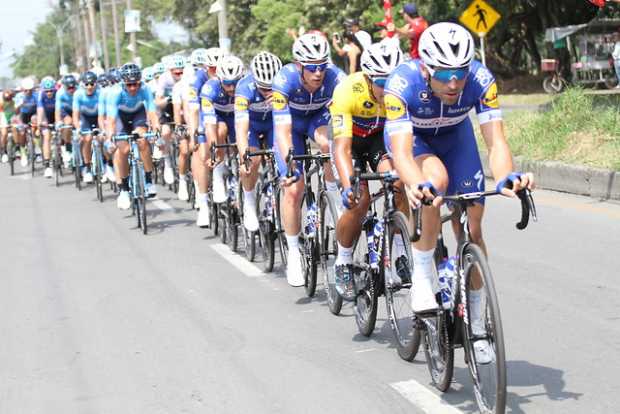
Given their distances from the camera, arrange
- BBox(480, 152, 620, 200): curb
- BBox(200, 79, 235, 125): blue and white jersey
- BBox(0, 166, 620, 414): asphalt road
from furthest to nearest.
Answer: BBox(480, 152, 620, 200): curb → BBox(200, 79, 235, 125): blue and white jersey → BBox(0, 166, 620, 414): asphalt road

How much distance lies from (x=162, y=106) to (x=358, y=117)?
10.1 metres

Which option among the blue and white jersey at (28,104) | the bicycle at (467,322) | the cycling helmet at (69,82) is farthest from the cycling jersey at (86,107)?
the bicycle at (467,322)

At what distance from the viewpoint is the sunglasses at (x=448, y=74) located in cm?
541

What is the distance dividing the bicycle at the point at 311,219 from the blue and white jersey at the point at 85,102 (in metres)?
9.89

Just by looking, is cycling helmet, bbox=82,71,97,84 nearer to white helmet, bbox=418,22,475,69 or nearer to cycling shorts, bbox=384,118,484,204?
cycling shorts, bbox=384,118,484,204

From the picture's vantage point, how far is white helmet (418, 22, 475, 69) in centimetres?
534

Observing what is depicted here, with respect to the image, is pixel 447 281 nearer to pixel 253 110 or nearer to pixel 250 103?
pixel 250 103

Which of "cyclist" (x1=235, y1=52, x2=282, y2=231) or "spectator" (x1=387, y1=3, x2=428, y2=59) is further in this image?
"spectator" (x1=387, y1=3, x2=428, y2=59)

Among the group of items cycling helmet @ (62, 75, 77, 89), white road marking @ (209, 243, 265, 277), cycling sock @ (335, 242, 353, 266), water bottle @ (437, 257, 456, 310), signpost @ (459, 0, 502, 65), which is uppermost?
signpost @ (459, 0, 502, 65)

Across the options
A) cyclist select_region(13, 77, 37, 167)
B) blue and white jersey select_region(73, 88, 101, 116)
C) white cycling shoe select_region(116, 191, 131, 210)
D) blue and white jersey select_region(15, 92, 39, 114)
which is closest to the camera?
white cycling shoe select_region(116, 191, 131, 210)

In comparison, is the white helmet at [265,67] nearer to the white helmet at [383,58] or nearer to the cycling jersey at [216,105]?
Answer: the cycling jersey at [216,105]

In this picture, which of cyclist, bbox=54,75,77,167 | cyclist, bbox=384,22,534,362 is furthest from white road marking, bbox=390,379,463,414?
cyclist, bbox=54,75,77,167

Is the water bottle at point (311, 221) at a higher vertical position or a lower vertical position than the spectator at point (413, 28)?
lower

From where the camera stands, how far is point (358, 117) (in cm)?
742
